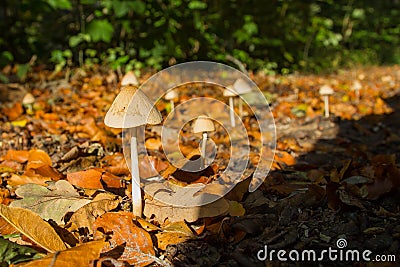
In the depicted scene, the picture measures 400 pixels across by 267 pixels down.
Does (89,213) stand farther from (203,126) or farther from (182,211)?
(203,126)

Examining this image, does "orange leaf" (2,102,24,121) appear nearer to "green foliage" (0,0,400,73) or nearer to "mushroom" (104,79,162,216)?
"green foliage" (0,0,400,73)

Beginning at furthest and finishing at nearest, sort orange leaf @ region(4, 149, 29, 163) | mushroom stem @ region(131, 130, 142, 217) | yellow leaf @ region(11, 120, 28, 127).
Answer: yellow leaf @ region(11, 120, 28, 127) → orange leaf @ region(4, 149, 29, 163) → mushroom stem @ region(131, 130, 142, 217)

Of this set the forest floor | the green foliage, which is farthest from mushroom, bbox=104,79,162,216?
the green foliage

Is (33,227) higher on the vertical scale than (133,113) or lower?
lower

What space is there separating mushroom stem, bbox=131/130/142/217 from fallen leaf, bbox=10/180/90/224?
23cm

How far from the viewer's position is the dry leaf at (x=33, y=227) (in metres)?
1.73

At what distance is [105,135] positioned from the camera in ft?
11.3

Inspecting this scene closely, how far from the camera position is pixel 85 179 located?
7.81 ft

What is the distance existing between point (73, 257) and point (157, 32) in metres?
4.80

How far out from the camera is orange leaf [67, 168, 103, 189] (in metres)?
2.37

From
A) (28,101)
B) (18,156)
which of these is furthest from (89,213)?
(28,101)

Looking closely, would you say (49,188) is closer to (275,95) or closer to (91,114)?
(91,114)

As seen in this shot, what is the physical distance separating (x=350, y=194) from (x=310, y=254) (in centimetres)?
69

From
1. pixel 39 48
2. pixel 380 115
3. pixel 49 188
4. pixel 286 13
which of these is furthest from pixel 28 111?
pixel 286 13
